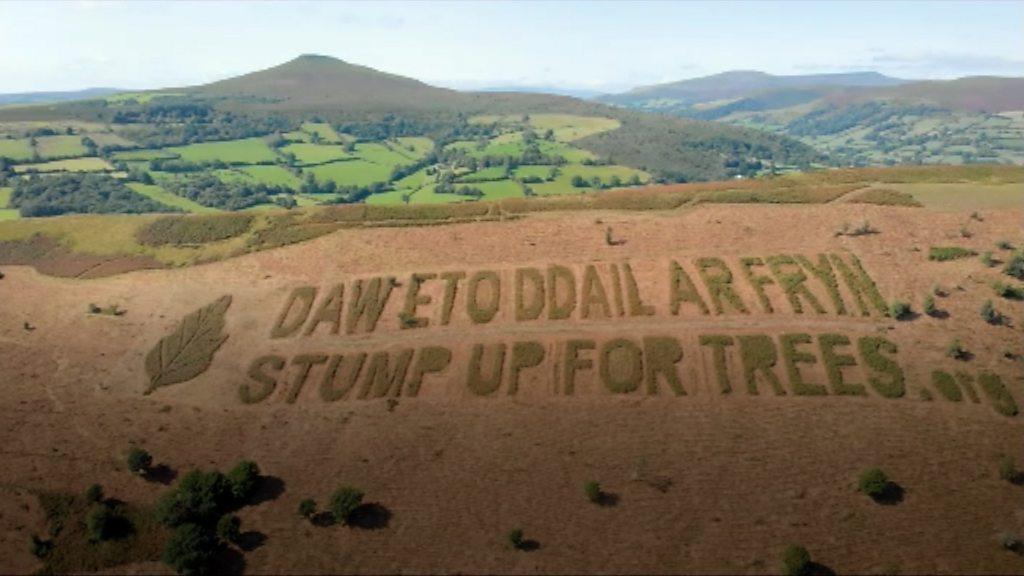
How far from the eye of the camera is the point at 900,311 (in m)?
75.8

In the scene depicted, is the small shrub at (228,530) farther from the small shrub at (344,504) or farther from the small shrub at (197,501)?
the small shrub at (344,504)

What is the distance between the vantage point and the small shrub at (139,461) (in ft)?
200

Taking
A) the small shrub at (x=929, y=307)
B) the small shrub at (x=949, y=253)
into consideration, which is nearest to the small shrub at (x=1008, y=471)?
the small shrub at (x=929, y=307)

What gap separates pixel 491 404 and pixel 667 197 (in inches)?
2183

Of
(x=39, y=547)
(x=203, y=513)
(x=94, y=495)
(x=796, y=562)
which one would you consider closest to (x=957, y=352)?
(x=796, y=562)

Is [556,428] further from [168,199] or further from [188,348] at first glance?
[168,199]

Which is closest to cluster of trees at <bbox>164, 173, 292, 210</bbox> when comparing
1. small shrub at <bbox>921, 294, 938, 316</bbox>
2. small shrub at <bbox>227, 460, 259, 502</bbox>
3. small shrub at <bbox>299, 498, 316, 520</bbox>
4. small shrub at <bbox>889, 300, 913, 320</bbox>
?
small shrub at <bbox>227, 460, 259, 502</bbox>

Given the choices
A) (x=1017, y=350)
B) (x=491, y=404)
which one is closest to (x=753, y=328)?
(x=1017, y=350)

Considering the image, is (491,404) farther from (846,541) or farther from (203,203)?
(203,203)

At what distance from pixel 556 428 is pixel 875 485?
29029 mm

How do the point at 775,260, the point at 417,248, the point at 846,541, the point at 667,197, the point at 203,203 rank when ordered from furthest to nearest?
the point at 203,203 → the point at 667,197 → the point at 417,248 → the point at 775,260 → the point at 846,541

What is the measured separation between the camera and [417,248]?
98062 millimetres

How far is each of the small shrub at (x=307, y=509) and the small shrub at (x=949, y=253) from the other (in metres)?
82.9

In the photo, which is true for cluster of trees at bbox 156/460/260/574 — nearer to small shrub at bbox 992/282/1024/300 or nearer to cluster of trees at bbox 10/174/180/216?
small shrub at bbox 992/282/1024/300
